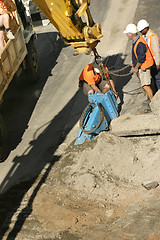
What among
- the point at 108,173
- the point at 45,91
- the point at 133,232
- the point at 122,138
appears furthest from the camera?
the point at 45,91

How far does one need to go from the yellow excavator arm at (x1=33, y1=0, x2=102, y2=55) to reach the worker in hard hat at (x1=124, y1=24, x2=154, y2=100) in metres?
0.89

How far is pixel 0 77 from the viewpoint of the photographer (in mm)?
9461

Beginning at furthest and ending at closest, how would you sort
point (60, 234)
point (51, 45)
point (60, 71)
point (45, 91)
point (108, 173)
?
point (51, 45) < point (60, 71) < point (45, 91) < point (108, 173) < point (60, 234)

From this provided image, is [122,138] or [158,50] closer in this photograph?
[122,138]

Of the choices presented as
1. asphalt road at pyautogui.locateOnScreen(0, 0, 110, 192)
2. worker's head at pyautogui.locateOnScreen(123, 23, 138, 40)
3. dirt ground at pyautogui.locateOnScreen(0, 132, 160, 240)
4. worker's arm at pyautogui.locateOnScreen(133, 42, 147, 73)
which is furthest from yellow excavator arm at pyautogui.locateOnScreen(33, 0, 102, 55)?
asphalt road at pyautogui.locateOnScreen(0, 0, 110, 192)

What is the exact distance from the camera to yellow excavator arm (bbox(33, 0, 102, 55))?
25.5 ft

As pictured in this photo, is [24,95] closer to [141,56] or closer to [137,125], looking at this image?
[141,56]

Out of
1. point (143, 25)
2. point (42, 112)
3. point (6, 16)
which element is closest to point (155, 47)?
point (143, 25)

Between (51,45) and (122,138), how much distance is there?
834cm

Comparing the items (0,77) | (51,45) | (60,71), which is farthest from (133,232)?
(51,45)

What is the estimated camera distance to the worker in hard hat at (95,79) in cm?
935

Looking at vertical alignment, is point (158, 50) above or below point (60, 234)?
above

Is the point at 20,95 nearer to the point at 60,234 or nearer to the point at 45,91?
the point at 45,91

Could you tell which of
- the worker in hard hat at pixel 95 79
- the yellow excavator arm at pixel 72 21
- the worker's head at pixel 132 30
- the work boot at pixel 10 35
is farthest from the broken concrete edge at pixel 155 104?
the work boot at pixel 10 35
